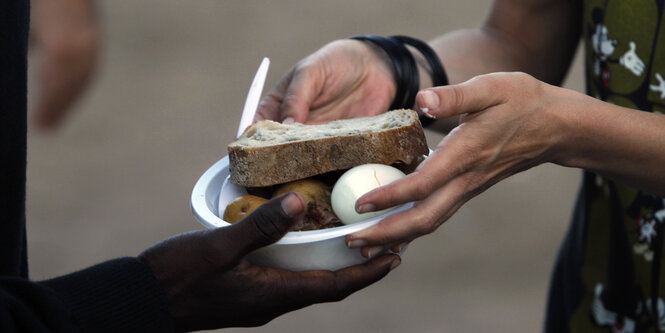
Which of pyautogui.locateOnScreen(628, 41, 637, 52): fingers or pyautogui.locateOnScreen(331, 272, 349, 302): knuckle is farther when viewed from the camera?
pyautogui.locateOnScreen(628, 41, 637, 52): fingers

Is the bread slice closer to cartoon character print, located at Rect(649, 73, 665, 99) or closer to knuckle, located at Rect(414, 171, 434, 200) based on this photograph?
knuckle, located at Rect(414, 171, 434, 200)

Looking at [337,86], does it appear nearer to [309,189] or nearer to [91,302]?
[309,189]

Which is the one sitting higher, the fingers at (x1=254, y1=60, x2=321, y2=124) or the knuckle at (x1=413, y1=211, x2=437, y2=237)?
the fingers at (x1=254, y1=60, x2=321, y2=124)

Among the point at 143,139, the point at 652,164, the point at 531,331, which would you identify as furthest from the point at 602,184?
the point at 143,139

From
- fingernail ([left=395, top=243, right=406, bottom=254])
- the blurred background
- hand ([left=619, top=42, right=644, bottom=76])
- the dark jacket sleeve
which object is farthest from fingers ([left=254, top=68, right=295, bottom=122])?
the blurred background

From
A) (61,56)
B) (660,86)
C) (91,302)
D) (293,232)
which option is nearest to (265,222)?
(293,232)

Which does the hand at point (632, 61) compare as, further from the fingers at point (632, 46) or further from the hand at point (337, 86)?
the hand at point (337, 86)
